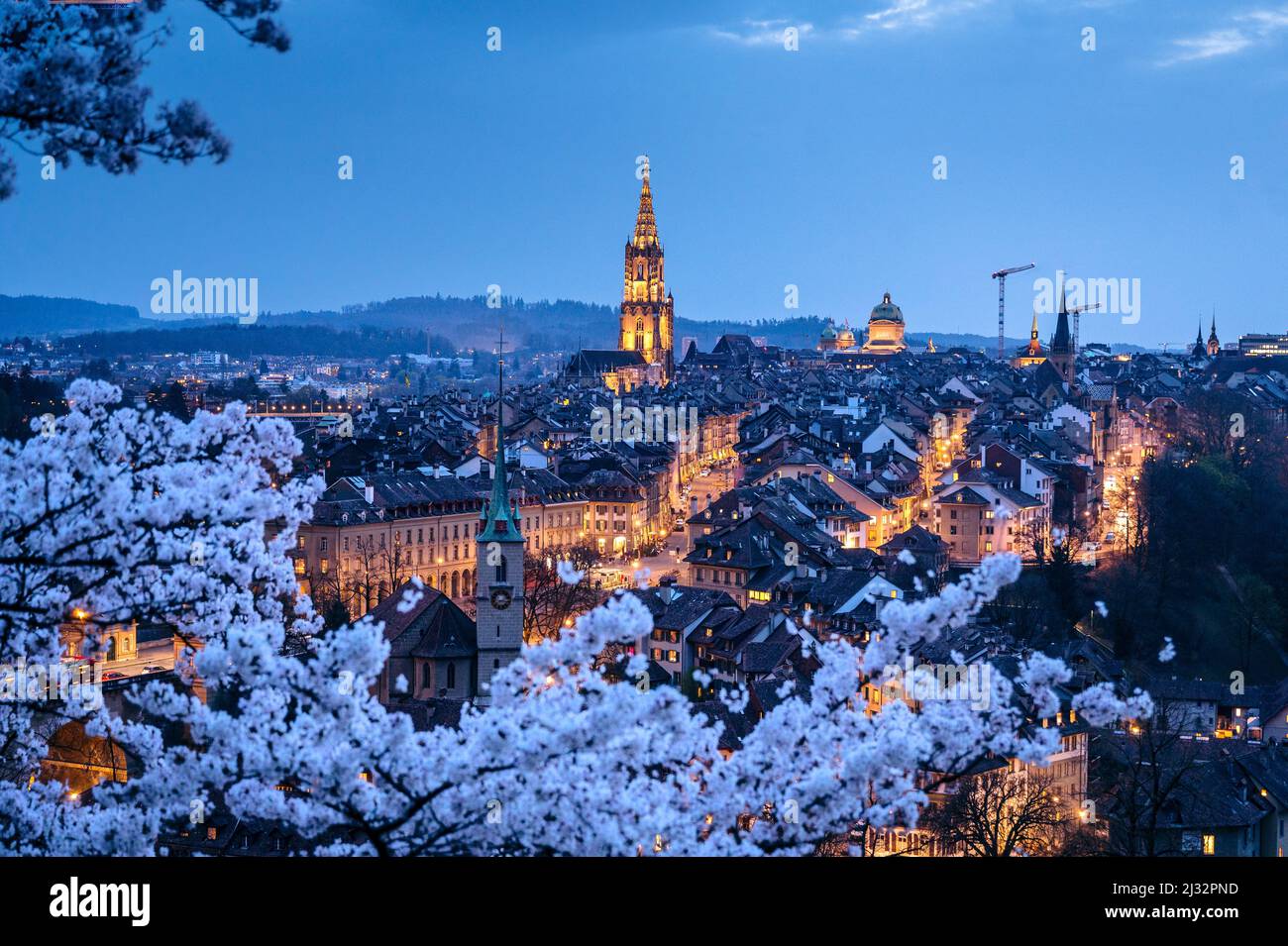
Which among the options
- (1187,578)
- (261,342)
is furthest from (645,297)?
(1187,578)

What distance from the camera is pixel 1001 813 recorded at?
9.22 meters

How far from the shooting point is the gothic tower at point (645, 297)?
63.8 m

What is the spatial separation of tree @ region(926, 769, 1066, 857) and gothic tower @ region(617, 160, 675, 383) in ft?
178

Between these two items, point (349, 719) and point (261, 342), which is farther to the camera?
point (261, 342)

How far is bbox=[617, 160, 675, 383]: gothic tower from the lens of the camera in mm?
63847

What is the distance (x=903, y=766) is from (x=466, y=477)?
2092cm

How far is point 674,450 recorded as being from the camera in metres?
32.4

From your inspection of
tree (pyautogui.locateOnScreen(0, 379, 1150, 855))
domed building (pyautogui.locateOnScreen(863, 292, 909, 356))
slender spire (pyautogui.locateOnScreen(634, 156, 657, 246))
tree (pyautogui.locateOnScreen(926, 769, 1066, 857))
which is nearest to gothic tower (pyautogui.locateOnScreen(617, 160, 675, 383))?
slender spire (pyautogui.locateOnScreen(634, 156, 657, 246))

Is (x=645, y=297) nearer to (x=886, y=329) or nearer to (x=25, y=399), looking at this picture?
(x=886, y=329)

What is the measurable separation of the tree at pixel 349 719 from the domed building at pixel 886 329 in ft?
239

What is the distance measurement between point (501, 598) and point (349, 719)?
5805mm

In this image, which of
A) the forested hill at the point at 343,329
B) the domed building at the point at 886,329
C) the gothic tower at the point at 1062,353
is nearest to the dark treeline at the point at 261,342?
the forested hill at the point at 343,329

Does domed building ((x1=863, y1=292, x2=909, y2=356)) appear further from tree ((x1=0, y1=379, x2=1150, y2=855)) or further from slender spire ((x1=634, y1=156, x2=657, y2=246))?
tree ((x1=0, y1=379, x2=1150, y2=855))

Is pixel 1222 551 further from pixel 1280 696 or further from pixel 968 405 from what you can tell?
pixel 968 405
